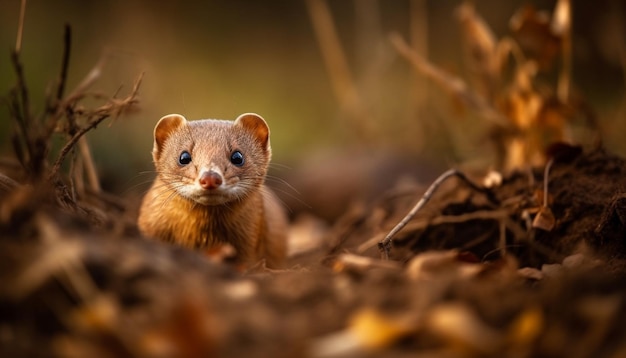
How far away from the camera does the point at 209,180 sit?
121 inches

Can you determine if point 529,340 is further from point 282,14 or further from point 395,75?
point 282,14

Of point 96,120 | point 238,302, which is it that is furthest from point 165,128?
point 238,302

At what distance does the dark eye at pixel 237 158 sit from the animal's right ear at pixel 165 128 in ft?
1.07

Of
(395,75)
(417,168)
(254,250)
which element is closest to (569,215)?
(254,250)

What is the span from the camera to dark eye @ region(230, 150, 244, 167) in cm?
341

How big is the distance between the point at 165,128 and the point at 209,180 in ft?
2.04

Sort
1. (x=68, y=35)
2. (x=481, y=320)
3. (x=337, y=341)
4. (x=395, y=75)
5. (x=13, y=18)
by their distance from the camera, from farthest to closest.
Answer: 1. (x=395, y=75)
2. (x=13, y=18)
3. (x=68, y=35)
4. (x=481, y=320)
5. (x=337, y=341)

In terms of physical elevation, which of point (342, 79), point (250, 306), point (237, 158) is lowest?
point (250, 306)

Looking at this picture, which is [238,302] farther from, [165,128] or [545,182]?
[545,182]

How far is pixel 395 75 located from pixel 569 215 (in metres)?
7.50

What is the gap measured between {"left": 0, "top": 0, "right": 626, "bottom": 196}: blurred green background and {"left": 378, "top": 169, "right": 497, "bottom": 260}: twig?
2876mm

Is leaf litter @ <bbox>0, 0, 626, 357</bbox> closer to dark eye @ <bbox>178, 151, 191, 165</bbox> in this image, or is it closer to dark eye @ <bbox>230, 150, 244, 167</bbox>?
dark eye @ <bbox>178, 151, 191, 165</bbox>

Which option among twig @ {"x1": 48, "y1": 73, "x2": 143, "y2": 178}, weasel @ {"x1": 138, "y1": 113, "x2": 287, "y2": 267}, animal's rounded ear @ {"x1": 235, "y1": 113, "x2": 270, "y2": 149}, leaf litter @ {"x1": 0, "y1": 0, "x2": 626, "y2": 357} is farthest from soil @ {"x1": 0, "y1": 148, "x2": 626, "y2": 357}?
animal's rounded ear @ {"x1": 235, "y1": 113, "x2": 270, "y2": 149}

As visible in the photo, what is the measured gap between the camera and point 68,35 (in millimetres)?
2412
